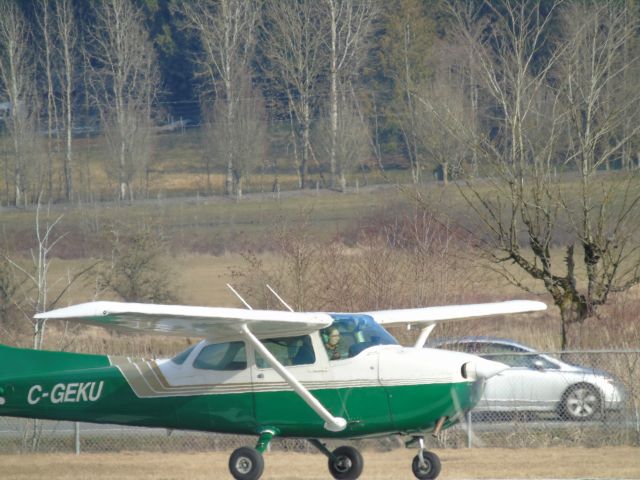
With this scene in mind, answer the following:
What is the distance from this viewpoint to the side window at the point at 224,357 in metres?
12.0

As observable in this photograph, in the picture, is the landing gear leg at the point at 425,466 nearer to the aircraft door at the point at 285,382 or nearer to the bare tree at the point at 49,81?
the aircraft door at the point at 285,382

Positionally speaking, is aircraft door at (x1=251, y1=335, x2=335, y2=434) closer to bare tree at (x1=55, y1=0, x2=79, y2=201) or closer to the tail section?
the tail section

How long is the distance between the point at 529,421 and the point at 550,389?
590 millimetres

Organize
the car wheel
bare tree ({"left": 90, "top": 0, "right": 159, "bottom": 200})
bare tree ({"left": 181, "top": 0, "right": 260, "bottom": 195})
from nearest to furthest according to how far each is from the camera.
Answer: the car wheel, bare tree ({"left": 181, "top": 0, "right": 260, "bottom": 195}), bare tree ({"left": 90, "top": 0, "right": 159, "bottom": 200})

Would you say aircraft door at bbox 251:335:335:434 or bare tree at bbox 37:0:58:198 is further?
bare tree at bbox 37:0:58:198

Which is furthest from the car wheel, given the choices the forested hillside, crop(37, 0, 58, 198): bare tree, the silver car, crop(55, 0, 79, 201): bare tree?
crop(55, 0, 79, 201): bare tree

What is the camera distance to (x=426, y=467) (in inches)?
465

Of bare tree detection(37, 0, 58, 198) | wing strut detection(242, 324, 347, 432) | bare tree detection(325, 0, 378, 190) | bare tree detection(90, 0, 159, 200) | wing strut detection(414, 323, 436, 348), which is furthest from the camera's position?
bare tree detection(90, 0, 159, 200)

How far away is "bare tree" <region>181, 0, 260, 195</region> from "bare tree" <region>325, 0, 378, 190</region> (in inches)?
194

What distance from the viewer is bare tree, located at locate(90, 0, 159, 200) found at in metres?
65.7

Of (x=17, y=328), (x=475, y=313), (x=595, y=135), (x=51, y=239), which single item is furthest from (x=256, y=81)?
(x=475, y=313)

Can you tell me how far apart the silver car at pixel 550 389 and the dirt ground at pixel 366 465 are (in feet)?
2.74

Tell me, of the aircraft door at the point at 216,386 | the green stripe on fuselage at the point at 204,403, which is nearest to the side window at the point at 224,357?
the aircraft door at the point at 216,386

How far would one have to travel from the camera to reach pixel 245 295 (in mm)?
23922
